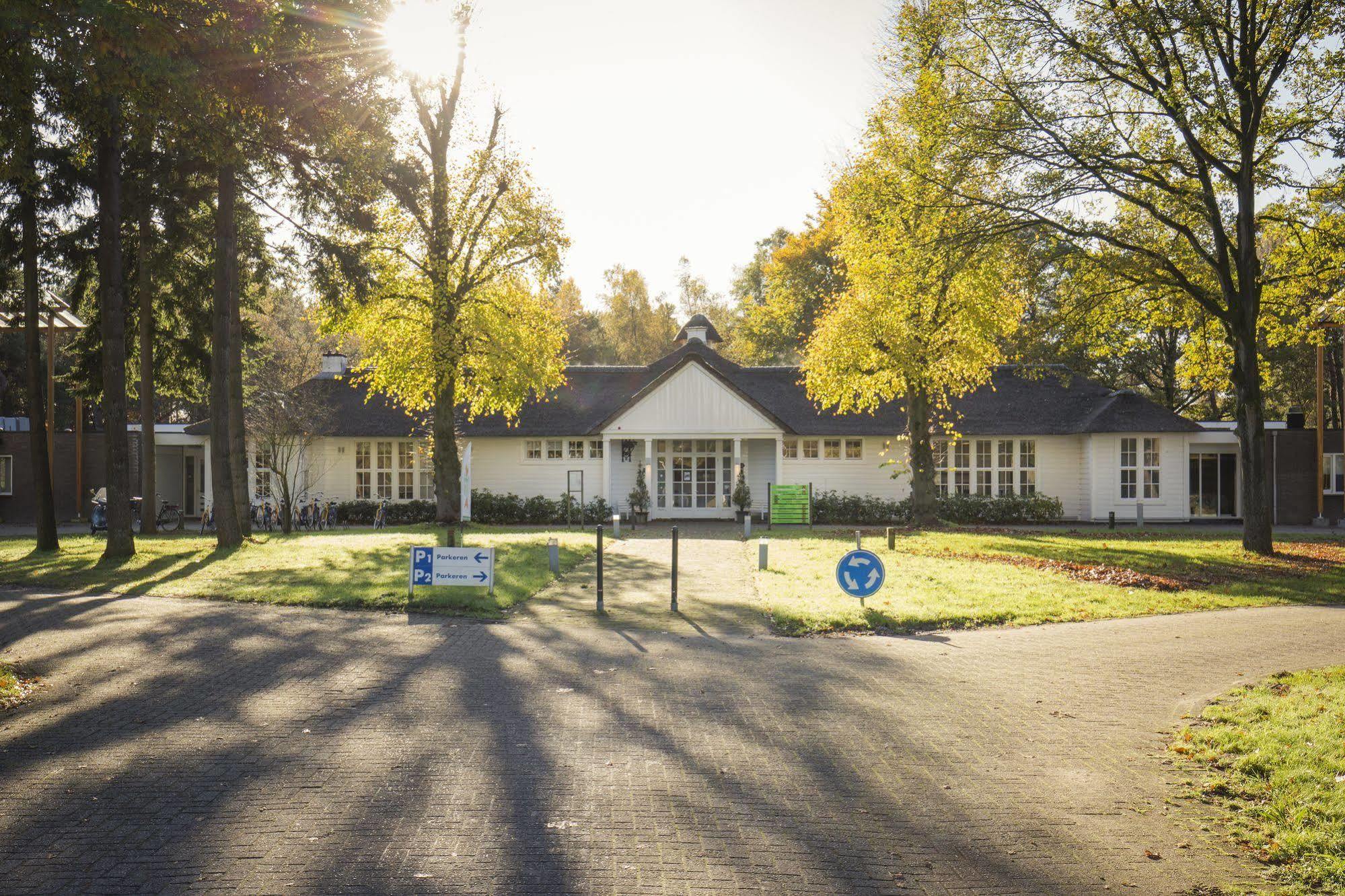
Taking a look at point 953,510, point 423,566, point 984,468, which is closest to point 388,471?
point 953,510

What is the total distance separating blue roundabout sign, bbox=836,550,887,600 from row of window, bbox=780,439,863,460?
19965 millimetres

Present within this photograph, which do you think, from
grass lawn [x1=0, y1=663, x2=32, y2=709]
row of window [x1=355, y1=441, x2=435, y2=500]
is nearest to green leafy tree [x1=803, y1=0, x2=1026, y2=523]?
row of window [x1=355, y1=441, x2=435, y2=500]

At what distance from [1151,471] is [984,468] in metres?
5.33

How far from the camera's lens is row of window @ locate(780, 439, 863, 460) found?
3256 cm

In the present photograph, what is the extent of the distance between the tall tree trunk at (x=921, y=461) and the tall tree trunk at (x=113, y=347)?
19.7 metres

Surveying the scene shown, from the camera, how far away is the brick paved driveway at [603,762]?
4719mm

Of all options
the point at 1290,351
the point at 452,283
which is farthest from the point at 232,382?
the point at 1290,351

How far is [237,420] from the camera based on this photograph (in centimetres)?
2188

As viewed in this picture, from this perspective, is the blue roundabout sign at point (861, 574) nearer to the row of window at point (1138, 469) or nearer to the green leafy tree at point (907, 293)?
the green leafy tree at point (907, 293)

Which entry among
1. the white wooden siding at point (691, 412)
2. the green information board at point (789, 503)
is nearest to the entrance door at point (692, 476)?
the white wooden siding at point (691, 412)

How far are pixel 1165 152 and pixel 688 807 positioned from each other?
21751 mm

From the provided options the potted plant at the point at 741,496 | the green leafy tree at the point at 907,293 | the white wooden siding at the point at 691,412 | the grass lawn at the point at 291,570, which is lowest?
the grass lawn at the point at 291,570

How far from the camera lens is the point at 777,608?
1275 cm

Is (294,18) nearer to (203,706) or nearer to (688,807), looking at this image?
(203,706)
